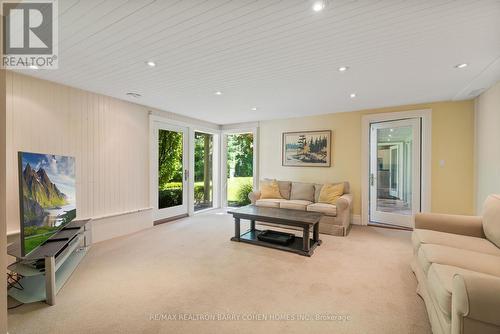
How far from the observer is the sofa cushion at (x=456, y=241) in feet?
6.59

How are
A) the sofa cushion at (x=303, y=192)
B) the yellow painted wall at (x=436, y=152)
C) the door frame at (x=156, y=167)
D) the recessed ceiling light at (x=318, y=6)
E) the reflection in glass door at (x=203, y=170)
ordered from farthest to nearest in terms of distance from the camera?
the reflection in glass door at (x=203, y=170) → the sofa cushion at (x=303, y=192) → the door frame at (x=156, y=167) → the yellow painted wall at (x=436, y=152) → the recessed ceiling light at (x=318, y=6)

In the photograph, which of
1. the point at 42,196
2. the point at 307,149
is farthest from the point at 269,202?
the point at 42,196

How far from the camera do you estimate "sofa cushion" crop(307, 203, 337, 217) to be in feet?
12.9

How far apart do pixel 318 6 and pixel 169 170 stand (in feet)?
13.7

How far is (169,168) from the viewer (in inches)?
194

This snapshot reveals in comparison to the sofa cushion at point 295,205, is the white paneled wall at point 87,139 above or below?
above

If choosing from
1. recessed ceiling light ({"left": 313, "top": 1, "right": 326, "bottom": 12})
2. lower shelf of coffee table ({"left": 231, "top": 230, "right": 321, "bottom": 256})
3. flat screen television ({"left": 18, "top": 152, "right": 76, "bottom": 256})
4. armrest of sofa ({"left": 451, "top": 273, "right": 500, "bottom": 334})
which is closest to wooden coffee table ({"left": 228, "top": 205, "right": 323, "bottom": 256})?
lower shelf of coffee table ({"left": 231, "top": 230, "right": 321, "bottom": 256})

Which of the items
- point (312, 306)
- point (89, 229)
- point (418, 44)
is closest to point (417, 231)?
point (312, 306)

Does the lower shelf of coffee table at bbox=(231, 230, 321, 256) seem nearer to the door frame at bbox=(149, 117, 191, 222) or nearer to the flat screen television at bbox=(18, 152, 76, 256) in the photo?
the door frame at bbox=(149, 117, 191, 222)

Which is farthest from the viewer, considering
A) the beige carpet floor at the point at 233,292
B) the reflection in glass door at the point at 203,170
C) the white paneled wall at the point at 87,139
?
the reflection in glass door at the point at 203,170

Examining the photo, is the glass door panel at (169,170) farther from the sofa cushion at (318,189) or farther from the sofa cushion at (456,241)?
the sofa cushion at (456,241)

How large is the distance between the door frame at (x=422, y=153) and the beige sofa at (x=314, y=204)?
363 mm
